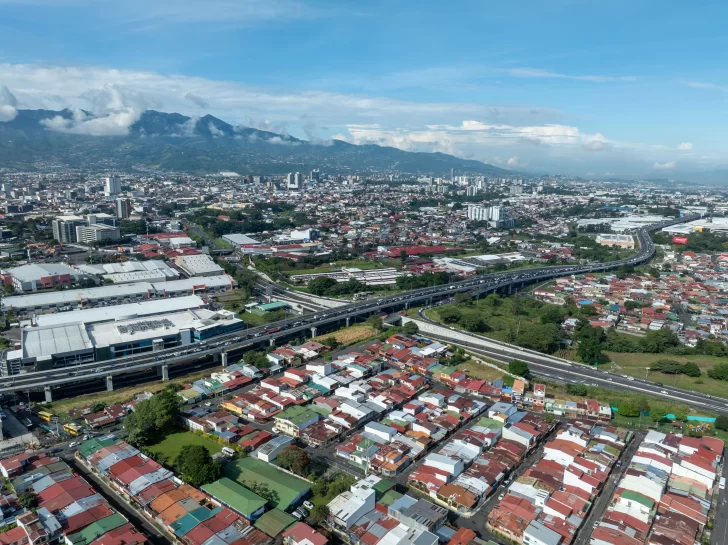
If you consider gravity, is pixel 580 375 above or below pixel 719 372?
below

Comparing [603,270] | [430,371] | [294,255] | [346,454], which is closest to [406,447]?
[346,454]

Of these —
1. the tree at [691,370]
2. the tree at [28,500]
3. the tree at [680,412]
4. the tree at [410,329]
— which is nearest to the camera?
the tree at [28,500]

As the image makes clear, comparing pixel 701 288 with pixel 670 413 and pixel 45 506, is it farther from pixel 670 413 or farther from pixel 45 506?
pixel 45 506

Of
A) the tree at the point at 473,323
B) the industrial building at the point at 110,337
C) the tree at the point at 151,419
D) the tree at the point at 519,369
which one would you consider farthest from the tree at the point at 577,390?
the industrial building at the point at 110,337

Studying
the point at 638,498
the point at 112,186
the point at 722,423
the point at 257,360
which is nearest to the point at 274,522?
the point at 638,498

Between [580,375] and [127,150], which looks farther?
[127,150]

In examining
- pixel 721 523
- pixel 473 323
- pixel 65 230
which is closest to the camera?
pixel 721 523

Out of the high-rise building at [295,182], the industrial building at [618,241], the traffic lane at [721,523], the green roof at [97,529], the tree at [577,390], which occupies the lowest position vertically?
the green roof at [97,529]

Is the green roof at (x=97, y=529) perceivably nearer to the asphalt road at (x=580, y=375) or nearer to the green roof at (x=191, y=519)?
the green roof at (x=191, y=519)

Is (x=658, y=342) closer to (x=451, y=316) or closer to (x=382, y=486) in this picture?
(x=451, y=316)
